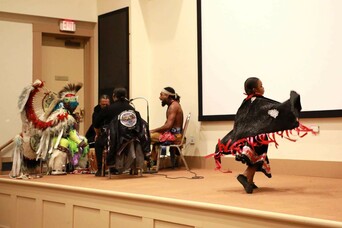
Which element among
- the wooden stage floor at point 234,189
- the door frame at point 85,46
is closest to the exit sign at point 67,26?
the door frame at point 85,46

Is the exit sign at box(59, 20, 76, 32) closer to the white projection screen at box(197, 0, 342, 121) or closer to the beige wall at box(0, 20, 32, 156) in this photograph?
the beige wall at box(0, 20, 32, 156)

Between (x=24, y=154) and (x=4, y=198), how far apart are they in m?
0.57

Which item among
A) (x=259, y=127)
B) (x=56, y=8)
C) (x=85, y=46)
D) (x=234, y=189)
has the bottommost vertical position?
(x=234, y=189)

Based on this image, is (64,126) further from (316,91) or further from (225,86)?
(316,91)

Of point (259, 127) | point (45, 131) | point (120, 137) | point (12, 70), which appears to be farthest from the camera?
point (12, 70)

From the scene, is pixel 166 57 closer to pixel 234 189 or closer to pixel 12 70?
pixel 12 70

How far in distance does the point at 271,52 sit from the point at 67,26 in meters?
3.48

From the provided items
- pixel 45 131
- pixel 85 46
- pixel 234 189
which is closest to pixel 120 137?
pixel 45 131

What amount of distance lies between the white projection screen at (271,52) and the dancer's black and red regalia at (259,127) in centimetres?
136

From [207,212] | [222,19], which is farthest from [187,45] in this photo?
[207,212]

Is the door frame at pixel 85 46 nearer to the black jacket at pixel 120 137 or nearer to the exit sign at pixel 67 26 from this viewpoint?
the exit sign at pixel 67 26

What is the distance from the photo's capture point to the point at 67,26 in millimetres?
7703

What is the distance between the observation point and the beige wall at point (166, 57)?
6.65 metres

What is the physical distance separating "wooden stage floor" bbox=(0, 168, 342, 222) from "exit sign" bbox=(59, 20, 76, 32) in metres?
2.79
